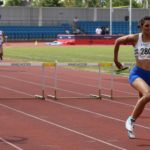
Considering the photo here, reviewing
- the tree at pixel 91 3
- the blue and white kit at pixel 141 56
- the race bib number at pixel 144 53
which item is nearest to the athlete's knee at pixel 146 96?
the blue and white kit at pixel 141 56

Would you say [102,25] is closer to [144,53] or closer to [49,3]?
[49,3]

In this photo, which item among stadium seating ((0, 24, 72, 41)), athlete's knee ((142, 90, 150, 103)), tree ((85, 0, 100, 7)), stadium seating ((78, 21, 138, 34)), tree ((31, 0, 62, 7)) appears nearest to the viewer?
athlete's knee ((142, 90, 150, 103))

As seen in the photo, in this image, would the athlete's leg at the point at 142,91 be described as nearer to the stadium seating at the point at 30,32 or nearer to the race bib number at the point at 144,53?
the race bib number at the point at 144,53

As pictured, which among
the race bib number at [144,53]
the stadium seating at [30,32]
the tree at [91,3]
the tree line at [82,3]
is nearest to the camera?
the race bib number at [144,53]

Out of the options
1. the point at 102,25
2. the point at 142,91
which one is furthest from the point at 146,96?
the point at 102,25

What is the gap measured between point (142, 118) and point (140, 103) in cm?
293

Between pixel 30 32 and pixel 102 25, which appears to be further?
pixel 102 25

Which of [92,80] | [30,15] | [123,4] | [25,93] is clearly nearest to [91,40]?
[30,15]

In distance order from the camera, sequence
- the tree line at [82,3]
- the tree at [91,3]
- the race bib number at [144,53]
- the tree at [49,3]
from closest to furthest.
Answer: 1. the race bib number at [144,53]
2. the tree at [49,3]
3. the tree line at [82,3]
4. the tree at [91,3]

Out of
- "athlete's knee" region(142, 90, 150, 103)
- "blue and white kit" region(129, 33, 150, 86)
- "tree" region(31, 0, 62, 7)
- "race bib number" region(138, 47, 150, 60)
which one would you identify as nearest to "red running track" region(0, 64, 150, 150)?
"athlete's knee" region(142, 90, 150, 103)

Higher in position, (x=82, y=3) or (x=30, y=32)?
(x=82, y=3)

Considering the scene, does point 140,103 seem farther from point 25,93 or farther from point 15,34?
point 15,34

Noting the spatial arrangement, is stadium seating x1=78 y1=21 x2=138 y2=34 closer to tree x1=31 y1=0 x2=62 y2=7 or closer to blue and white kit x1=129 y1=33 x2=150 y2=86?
tree x1=31 y1=0 x2=62 y2=7

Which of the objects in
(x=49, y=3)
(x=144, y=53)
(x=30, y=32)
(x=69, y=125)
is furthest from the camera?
(x=49, y=3)
